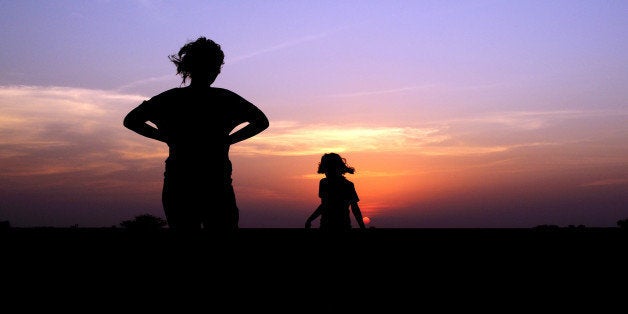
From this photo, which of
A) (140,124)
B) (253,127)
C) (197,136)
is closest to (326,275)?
(253,127)

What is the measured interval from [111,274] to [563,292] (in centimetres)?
422

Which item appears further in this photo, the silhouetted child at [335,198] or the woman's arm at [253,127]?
the silhouetted child at [335,198]

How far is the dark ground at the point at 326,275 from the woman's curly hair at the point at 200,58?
110cm

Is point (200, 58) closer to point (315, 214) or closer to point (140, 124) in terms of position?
point (140, 124)

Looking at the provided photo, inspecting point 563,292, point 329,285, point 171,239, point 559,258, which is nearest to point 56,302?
point 171,239

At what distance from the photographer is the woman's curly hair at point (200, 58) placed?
3738mm

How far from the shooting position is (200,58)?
3.73 metres

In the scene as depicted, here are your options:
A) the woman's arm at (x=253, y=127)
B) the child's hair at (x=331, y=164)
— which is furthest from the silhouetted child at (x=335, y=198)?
the woman's arm at (x=253, y=127)

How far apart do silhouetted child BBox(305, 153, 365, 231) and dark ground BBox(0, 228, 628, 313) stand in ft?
0.68

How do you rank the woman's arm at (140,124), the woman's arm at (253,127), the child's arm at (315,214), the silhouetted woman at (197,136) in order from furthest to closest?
the child's arm at (315,214) → the woman's arm at (253,127) → the woman's arm at (140,124) → the silhouetted woman at (197,136)

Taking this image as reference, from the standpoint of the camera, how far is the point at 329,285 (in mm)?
4973

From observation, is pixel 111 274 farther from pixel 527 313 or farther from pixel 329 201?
pixel 527 313

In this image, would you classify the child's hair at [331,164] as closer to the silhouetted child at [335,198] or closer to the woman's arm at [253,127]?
the silhouetted child at [335,198]

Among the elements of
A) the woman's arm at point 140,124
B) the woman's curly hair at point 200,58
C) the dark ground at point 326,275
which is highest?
the woman's curly hair at point 200,58
